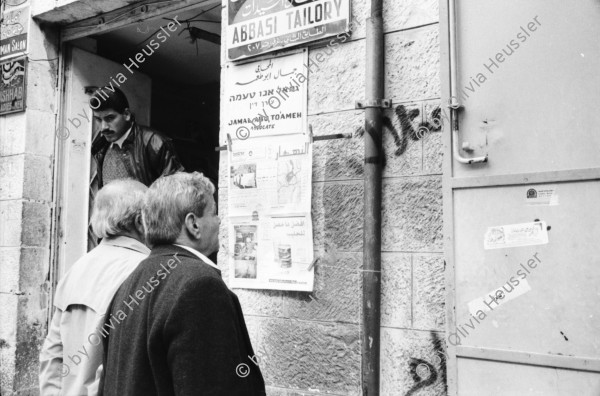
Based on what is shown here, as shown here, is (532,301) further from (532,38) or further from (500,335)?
(532,38)

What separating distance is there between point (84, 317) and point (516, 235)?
6.47 ft

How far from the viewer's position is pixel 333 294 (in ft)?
10.7

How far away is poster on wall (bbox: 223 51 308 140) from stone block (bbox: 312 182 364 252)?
0.43 meters

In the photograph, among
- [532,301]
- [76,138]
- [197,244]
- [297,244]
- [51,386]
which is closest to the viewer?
[197,244]

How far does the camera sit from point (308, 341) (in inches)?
131

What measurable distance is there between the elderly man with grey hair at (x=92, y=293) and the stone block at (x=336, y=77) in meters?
1.21

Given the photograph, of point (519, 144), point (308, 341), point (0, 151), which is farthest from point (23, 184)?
point (519, 144)

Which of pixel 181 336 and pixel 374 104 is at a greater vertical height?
pixel 374 104

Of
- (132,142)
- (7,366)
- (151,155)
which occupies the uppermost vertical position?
(132,142)

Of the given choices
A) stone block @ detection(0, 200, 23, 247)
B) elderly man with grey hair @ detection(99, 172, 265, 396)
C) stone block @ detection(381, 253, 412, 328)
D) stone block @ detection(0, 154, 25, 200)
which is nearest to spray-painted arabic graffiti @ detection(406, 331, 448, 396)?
stone block @ detection(381, 253, 412, 328)

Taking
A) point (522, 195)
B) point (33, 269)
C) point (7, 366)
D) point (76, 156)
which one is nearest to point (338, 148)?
point (522, 195)

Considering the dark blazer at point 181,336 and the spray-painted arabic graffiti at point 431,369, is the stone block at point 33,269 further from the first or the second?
the spray-painted arabic graffiti at point 431,369

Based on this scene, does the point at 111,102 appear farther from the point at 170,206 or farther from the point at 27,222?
the point at 170,206

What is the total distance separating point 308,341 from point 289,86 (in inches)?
59.9
